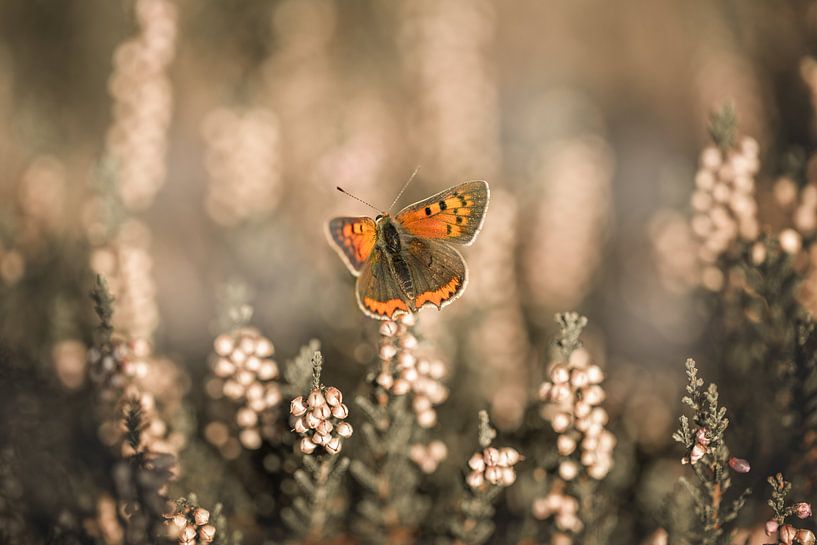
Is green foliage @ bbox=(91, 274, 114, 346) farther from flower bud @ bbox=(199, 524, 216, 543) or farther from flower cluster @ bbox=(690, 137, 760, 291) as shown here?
flower cluster @ bbox=(690, 137, 760, 291)

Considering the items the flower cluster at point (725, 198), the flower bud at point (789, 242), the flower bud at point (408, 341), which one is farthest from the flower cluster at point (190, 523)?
the flower bud at point (789, 242)

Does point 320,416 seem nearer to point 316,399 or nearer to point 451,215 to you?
point 316,399

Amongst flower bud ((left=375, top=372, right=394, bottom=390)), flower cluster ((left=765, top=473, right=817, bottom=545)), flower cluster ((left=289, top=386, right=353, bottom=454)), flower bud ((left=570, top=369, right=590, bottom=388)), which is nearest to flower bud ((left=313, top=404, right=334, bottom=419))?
flower cluster ((left=289, top=386, right=353, bottom=454))

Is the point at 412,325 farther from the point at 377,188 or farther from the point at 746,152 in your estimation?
the point at 377,188

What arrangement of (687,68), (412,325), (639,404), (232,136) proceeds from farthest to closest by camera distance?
(687,68) < (232,136) < (639,404) < (412,325)

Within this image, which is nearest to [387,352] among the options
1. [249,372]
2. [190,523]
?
[249,372]

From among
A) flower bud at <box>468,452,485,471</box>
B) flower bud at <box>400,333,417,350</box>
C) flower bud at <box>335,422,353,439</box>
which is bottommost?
flower bud at <box>468,452,485,471</box>

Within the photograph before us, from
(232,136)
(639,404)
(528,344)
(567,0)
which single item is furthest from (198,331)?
(567,0)
